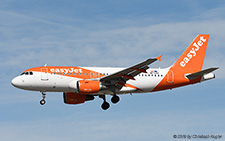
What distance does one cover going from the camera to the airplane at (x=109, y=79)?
158ft

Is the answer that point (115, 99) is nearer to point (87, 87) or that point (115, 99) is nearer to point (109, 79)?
point (109, 79)

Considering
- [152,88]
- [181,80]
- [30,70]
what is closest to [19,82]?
[30,70]

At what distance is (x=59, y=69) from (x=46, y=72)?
1359 mm

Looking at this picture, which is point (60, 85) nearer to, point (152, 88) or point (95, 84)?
point (95, 84)

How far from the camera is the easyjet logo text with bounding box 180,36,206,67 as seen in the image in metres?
54.7

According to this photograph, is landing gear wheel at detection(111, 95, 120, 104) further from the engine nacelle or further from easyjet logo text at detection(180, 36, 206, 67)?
the engine nacelle

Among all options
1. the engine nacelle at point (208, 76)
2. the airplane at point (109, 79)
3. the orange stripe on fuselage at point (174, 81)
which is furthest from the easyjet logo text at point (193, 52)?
the engine nacelle at point (208, 76)

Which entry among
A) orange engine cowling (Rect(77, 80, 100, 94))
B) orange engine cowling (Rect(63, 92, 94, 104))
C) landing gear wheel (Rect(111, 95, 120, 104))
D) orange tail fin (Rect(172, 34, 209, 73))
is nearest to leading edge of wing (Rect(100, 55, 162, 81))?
orange engine cowling (Rect(77, 80, 100, 94))

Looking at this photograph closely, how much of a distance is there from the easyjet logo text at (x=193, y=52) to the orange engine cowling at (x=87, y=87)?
37.7 ft

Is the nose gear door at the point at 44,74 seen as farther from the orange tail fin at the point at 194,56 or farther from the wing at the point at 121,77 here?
the orange tail fin at the point at 194,56

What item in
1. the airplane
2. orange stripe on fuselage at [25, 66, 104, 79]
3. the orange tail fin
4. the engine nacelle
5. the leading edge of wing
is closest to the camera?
the leading edge of wing

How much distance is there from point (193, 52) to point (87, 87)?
48.8 ft

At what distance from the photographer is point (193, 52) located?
5597cm

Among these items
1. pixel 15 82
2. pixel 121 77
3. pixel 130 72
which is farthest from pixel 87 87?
pixel 15 82
